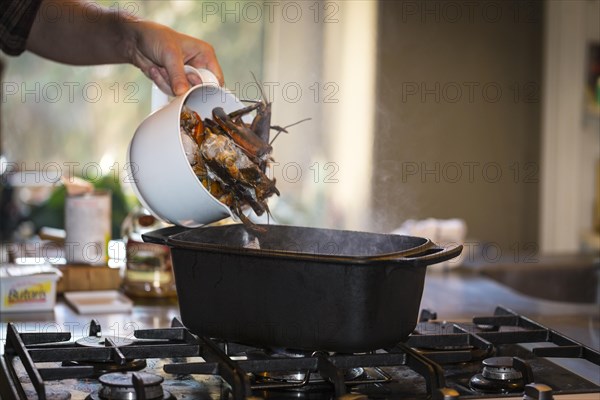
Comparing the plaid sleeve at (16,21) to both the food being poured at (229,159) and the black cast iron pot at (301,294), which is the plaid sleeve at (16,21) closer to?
the food being poured at (229,159)

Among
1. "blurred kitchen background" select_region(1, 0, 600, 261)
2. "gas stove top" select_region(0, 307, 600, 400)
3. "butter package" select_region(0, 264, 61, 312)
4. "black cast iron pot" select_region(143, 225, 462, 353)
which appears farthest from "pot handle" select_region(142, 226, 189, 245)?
"blurred kitchen background" select_region(1, 0, 600, 261)

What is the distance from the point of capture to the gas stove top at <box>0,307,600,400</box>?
2.90ft

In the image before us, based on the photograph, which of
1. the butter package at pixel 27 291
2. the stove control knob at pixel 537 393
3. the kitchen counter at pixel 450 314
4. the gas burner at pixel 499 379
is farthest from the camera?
the butter package at pixel 27 291

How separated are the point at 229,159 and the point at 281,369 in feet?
1.06

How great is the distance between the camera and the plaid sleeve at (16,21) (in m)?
1.56

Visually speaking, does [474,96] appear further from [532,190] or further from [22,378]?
[22,378]

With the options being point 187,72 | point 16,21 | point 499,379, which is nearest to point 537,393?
point 499,379

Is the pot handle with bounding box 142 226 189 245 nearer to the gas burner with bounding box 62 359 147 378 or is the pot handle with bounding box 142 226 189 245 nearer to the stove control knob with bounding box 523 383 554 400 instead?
the gas burner with bounding box 62 359 147 378

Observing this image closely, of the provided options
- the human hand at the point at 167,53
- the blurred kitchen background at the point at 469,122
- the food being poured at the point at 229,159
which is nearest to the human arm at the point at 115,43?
the human hand at the point at 167,53

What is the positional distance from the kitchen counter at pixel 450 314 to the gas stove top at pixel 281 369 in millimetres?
158

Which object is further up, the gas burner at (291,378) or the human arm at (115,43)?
the human arm at (115,43)

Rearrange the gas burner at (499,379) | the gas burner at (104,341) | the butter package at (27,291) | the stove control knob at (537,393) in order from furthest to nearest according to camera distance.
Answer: the butter package at (27,291) → the gas burner at (104,341) → the gas burner at (499,379) → the stove control knob at (537,393)

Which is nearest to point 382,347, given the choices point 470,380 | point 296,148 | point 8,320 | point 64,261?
point 470,380

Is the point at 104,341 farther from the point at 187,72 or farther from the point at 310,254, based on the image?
the point at 187,72
